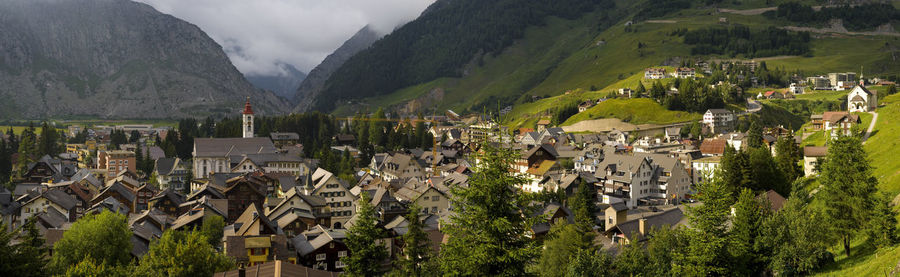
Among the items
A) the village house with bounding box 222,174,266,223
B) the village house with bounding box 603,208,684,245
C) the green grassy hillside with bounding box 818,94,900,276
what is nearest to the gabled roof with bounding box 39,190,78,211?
the village house with bounding box 222,174,266,223

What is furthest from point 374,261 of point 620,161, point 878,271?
point 620,161

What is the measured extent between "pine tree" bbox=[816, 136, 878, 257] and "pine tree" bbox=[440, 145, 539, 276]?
96.1ft

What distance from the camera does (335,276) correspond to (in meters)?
43.0

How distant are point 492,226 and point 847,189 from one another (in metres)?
32.1

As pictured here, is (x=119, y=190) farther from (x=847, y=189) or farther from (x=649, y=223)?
(x=847, y=189)

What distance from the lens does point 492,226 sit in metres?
20.1

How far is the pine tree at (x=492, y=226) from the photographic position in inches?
792

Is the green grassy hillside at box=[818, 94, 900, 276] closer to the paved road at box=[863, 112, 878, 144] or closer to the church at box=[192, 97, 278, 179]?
the paved road at box=[863, 112, 878, 144]

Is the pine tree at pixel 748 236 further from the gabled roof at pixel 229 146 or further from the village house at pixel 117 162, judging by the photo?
the village house at pixel 117 162

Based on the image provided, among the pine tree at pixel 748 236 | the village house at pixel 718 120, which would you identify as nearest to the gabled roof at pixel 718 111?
the village house at pixel 718 120

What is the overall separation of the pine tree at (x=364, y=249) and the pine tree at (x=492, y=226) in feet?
72.3

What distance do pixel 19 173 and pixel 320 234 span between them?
3782 inches

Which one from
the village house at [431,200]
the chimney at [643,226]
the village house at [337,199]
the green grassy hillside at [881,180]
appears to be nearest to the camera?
the green grassy hillside at [881,180]

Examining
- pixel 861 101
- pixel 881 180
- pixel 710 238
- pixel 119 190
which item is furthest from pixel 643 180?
pixel 119 190
